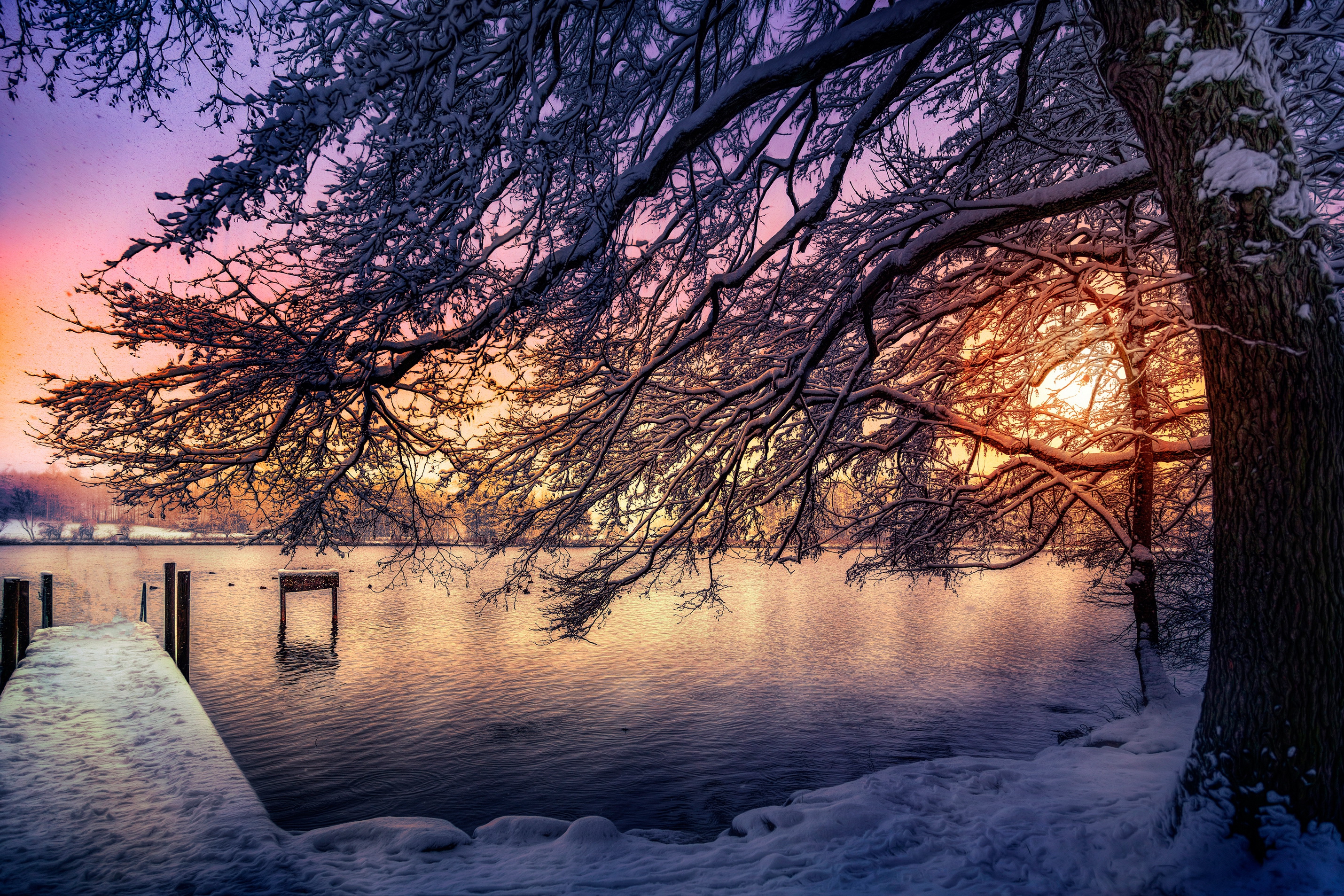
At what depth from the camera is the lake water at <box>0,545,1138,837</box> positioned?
964 cm

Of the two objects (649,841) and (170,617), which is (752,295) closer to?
(649,841)

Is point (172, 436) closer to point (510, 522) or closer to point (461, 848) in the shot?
point (510, 522)

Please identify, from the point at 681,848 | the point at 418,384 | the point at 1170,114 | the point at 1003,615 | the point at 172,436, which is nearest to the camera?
the point at 1170,114

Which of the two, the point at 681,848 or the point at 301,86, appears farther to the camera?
the point at 681,848

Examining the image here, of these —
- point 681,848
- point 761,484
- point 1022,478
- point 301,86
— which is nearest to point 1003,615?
point 1022,478

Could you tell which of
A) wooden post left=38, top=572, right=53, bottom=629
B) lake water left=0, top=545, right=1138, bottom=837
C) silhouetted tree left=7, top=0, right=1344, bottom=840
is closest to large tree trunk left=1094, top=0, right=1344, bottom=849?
silhouetted tree left=7, top=0, right=1344, bottom=840

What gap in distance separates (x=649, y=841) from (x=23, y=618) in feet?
40.9

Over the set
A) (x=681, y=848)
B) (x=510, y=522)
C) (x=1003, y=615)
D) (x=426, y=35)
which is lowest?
(x=1003, y=615)

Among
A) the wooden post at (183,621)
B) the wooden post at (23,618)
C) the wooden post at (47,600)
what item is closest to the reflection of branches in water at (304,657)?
the wooden post at (183,621)

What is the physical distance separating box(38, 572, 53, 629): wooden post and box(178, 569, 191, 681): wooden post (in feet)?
10.1

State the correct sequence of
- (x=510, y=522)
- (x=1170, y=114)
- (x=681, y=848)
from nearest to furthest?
(x=1170, y=114) < (x=681, y=848) < (x=510, y=522)

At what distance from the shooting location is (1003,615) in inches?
1160

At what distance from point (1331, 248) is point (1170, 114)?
13.7 feet

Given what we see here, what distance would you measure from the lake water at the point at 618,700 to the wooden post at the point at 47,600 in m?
3.44
